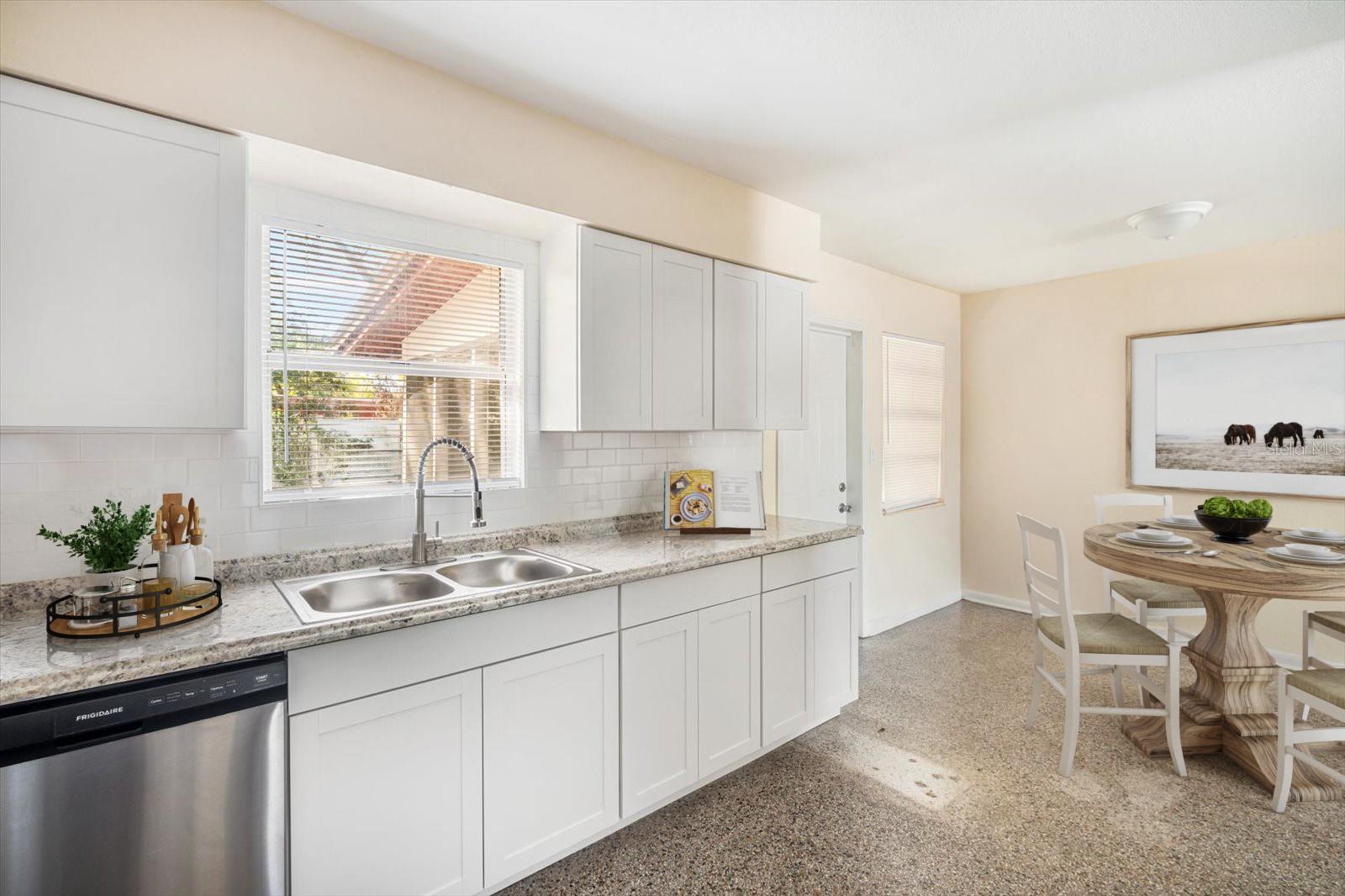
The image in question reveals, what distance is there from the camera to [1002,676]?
3807 millimetres

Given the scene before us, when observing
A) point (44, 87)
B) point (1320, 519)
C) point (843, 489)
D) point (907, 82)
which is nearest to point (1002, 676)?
point (843, 489)

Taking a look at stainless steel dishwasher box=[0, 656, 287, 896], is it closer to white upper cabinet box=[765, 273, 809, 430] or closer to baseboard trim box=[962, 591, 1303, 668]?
white upper cabinet box=[765, 273, 809, 430]

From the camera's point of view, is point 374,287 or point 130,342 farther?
point 374,287

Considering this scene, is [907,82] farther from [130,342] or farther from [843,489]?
[843,489]

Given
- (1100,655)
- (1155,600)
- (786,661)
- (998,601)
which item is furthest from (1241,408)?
(786,661)

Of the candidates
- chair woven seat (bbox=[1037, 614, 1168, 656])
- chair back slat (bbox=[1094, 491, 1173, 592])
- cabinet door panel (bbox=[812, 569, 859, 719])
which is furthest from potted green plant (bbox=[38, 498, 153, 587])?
chair back slat (bbox=[1094, 491, 1173, 592])

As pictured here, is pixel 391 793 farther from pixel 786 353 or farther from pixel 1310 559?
pixel 1310 559

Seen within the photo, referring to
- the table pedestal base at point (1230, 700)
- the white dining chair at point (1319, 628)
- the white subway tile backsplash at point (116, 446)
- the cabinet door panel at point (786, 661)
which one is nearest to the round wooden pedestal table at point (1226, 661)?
the table pedestal base at point (1230, 700)

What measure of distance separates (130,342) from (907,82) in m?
2.51

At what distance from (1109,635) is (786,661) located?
145 cm

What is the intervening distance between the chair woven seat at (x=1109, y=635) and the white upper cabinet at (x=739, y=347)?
1696 mm

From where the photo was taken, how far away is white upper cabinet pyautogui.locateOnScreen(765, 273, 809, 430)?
3.32 metres

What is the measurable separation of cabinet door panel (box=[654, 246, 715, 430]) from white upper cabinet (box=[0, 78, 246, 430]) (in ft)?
5.09

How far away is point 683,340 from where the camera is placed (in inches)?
115
